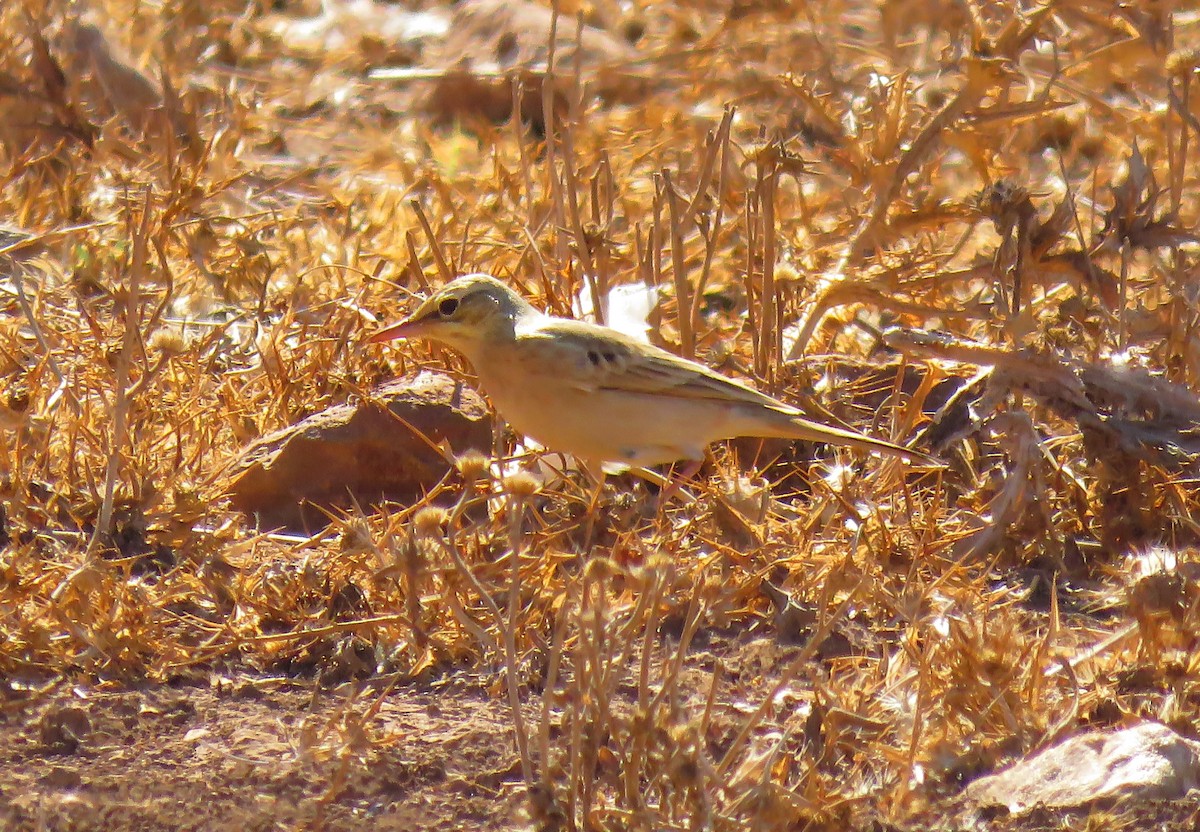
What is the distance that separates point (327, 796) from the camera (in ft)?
11.6

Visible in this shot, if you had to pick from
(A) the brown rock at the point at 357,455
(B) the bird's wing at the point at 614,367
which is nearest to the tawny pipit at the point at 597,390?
(B) the bird's wing at the point at 614,367

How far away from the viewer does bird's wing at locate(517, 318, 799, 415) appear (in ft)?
16.1

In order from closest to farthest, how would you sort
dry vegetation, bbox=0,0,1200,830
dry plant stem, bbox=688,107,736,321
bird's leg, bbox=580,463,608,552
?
dry vegetation, bbox=0,0,1200,830 < bird's leg, bbox=580,463,608,552 < dry plant stem, bbox=688,107,736,321

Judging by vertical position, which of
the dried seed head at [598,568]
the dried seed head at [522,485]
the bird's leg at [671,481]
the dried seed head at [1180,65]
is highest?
the dried seed head at [1180,65]

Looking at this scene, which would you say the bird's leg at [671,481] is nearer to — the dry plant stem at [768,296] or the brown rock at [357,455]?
the dry plant stem at [768,296]

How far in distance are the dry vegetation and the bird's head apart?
50 centimetres

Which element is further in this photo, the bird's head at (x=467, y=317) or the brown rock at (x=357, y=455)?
the brown rock at (x=357, y=455)

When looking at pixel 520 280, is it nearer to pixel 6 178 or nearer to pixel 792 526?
pixel 792 526

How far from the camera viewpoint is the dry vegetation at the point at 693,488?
3711mm

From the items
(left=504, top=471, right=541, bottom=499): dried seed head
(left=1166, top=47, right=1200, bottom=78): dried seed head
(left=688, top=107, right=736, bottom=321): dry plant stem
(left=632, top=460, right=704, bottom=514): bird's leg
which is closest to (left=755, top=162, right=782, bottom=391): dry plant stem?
(left=688, top=107, right=736, bottom=321): dry plant stem

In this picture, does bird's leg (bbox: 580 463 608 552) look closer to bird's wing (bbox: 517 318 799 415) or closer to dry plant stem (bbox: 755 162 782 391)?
bird's wing (bbox: 517 318 799 415)

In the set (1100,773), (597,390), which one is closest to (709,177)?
(597,390)

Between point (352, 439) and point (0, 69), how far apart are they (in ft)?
10.0

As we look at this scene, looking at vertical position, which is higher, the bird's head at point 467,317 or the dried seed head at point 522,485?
the dried seed head at point 522,485
